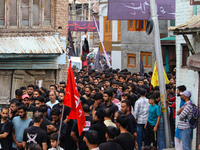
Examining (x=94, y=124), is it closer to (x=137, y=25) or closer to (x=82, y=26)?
(x=137, y=25)

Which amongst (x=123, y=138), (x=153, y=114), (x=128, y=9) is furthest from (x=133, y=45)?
(x=123, y=138)

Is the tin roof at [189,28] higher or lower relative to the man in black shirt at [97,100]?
higher

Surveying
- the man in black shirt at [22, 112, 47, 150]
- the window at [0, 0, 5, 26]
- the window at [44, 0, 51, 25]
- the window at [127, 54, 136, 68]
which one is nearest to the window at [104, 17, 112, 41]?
the window at [127, 54, 136, 68]

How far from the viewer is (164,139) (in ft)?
38.6

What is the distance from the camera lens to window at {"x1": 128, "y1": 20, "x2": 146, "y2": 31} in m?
30.0

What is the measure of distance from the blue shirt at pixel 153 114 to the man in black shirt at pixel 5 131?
3759 millimetres

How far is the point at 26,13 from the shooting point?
1811cm

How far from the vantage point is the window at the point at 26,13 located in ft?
58.7

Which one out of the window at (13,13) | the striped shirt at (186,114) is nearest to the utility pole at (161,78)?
the striped shirt at (186,114)

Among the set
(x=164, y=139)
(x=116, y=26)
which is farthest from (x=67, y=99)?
(x=116, y=26)

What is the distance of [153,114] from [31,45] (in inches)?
299

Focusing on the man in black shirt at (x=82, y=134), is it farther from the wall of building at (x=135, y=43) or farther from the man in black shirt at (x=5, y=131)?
the wall of building at (x=135, y=43)

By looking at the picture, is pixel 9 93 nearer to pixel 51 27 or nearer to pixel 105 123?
pixel 51 27

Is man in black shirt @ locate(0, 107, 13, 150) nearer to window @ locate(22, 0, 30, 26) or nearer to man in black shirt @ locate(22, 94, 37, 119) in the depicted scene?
man in black shirt @ locate(22, 94, 37, 119)
